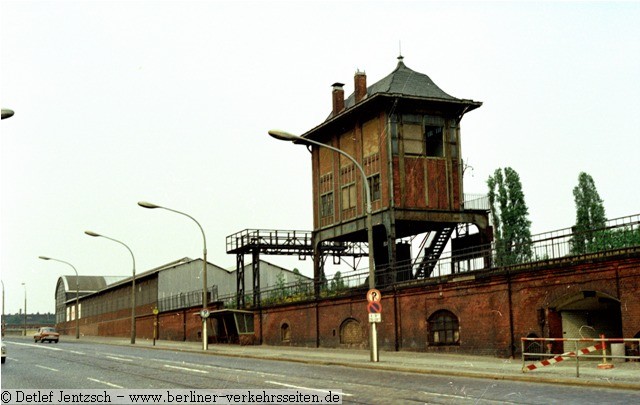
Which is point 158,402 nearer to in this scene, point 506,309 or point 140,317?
point 506,309

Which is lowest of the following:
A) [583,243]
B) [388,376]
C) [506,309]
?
[388,376]

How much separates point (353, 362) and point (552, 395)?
1209 cm

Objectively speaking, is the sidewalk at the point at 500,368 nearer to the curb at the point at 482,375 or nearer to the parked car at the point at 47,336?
the curb at the point at 482,375

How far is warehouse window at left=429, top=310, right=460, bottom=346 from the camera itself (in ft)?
104

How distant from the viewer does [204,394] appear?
1689 cm

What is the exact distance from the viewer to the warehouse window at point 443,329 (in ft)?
104

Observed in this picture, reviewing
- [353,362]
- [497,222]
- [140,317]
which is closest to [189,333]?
[140,317]

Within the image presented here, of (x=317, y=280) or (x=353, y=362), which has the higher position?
(x=317, y=280)

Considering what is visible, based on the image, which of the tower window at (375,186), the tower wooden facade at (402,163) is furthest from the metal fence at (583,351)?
the tower window at (375,186)

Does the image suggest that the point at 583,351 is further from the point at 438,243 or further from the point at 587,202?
the point at 587,202

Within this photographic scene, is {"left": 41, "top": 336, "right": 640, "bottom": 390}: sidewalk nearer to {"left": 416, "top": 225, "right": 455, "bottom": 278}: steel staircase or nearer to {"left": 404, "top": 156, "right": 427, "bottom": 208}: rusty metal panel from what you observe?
{"left": 404, "top": 156, "right": 427, "bottom": 208}: rusty metal panel

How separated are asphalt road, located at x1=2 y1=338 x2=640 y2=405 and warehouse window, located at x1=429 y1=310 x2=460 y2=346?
6.77 m

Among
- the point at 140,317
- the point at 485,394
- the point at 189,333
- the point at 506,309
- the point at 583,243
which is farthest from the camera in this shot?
the point at 140,317

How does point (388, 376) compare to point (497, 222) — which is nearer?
point (388, 376)
